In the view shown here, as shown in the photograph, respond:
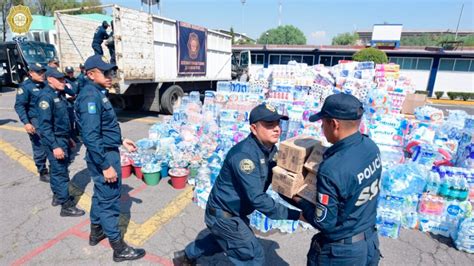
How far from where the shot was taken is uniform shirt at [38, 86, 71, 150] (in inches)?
141

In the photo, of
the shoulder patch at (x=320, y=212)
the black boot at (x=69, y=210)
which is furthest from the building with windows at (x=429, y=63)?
the shoulder patch at (x=320, y=212)

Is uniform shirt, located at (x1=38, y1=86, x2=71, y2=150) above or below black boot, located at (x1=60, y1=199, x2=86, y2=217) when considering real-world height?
above

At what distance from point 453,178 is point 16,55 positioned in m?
17.9

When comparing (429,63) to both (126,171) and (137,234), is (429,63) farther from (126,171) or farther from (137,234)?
(137,234)

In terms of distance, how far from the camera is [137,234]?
133 inches

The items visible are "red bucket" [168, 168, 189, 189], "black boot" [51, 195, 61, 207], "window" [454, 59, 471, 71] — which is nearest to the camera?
"black boot" [51, 195, 61, 207]

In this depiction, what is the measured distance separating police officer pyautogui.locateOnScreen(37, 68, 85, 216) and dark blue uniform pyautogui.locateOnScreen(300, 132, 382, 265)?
340 cm

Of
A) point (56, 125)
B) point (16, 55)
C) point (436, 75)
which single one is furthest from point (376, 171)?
point (436, 75)

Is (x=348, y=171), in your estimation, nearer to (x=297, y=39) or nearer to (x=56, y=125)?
(x=56, y=125)

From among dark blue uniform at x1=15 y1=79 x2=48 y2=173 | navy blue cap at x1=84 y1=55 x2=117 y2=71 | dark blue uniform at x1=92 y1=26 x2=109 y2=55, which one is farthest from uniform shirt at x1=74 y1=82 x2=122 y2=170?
dark blue uniform at x1=92 y1=26 x2=109 y2=55

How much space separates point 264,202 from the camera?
1986 millimetres

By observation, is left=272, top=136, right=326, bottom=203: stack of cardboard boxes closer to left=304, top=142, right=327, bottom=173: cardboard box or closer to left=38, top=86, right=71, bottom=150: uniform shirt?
left=304, top=142, right=327, bottom=173: cardboard box

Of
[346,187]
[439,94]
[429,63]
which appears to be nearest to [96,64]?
[346,187]

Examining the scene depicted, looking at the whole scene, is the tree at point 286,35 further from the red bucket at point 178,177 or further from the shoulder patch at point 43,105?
the shoulder patch at point 43,105
